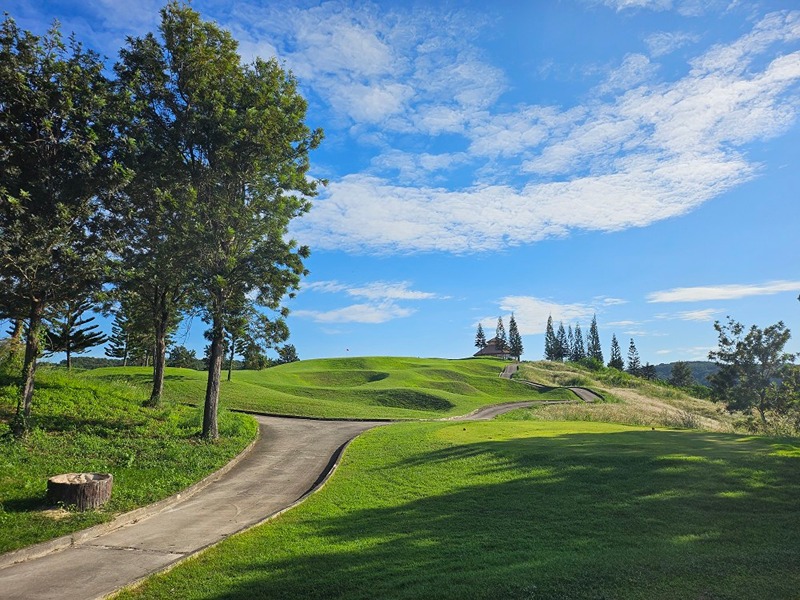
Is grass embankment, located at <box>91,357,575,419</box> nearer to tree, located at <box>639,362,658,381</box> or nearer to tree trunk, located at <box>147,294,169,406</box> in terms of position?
tree trunk, located at <box>147,294,169,406</box>

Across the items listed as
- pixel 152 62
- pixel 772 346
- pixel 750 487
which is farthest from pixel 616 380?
pixel 152 62

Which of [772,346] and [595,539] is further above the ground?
[772,346]

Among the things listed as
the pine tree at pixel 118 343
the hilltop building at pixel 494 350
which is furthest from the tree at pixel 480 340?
the pine tree at pixel 118 343

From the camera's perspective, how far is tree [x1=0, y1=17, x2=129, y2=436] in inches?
594

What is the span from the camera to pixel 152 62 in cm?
1895

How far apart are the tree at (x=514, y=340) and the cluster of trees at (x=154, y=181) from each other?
4770 inches

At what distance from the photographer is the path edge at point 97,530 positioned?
869 cm

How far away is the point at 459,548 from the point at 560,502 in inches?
156

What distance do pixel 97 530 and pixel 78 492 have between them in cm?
133

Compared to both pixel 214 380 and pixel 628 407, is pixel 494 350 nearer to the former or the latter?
pixel 628 407

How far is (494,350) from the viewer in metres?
144

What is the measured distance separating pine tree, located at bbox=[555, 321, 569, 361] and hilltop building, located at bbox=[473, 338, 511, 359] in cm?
1320

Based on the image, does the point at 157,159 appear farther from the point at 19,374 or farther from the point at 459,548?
the point at 459,548

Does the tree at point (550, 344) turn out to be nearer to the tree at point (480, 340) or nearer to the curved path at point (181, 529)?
the tree at point (480, 340)
